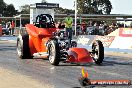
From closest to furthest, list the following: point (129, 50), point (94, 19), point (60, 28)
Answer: point (60, 28) → point (129, 50) → point (94, 19)

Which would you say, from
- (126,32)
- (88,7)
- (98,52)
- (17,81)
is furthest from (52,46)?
(88,7)

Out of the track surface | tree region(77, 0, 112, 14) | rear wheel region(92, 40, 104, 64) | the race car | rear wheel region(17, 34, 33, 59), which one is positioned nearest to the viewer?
the track surface

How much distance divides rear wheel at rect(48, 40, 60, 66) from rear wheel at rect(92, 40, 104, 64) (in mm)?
1527

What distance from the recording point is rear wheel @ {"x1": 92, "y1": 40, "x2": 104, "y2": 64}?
14.0 m

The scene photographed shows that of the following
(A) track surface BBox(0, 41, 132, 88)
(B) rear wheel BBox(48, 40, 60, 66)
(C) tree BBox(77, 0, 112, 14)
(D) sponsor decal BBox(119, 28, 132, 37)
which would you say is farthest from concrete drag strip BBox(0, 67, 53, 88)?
(C) tree BBox(77, 0, 112, 14)

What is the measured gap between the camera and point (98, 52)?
45.8 feet

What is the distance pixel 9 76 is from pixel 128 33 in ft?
43.2

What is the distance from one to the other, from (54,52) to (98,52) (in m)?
1.64

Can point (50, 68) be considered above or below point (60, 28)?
below

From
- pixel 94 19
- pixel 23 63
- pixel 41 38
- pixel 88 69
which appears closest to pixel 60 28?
pixel 41 38

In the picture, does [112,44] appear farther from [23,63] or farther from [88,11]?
[88,11]

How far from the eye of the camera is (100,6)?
4031 inches

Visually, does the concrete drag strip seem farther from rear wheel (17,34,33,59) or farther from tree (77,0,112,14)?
tree (77,0,112,14)

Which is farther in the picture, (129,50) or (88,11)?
(88,11)
